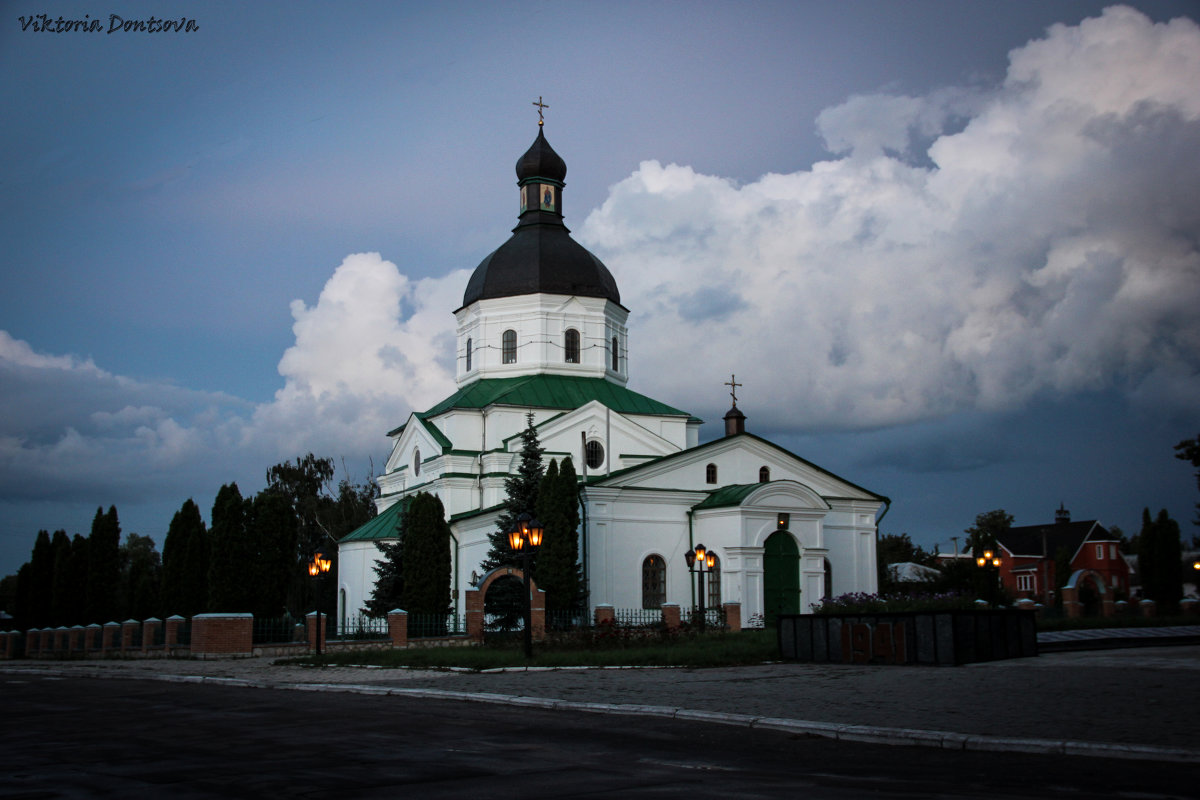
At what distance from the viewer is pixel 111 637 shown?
29750 millimetres

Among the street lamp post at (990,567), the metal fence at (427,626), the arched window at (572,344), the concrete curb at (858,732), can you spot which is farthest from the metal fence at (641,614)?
the concrete curb at (858,732)

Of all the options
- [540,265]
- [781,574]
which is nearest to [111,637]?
[540,265]

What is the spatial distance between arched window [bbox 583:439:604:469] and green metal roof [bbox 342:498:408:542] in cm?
636

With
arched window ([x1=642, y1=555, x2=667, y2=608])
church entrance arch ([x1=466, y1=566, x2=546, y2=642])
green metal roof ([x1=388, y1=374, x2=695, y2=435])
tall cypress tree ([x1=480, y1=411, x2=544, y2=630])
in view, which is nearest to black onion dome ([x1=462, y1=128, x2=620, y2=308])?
green metal roof ([x1=388, y1=374, x2=695, y2=435])

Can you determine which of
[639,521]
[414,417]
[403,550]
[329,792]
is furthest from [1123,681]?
[414,417]

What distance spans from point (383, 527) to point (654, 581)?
11.0 meters

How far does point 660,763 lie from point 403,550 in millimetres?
26221

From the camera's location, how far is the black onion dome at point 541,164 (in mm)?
41125

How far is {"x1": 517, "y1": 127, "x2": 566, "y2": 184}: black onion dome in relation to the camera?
4112 cm

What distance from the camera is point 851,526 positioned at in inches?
1364

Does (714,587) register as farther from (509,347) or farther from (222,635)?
(222,635)

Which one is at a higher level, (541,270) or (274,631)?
(541,270)

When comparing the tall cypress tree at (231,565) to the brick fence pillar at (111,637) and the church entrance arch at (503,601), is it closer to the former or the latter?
the brick fence pillar at (111,637)

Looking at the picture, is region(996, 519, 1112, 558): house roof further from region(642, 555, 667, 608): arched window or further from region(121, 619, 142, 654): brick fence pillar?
region(121, 619, 142, 654): brick fence pillar
